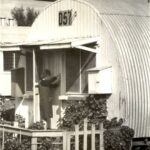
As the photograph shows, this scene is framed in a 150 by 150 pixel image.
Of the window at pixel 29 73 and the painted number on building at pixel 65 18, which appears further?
the window at pixel 29 73

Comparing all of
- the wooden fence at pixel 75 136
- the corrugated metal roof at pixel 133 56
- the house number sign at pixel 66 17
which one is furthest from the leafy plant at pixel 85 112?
the house number sign at pixel 66 17

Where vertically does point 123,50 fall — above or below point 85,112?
above

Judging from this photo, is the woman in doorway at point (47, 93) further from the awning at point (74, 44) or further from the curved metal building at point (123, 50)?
the curved metal building at point (123, 50)

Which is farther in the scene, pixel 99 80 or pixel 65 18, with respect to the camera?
pixel 65 18

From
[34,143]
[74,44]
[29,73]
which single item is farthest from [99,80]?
[29,73]

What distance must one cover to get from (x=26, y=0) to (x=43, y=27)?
650 inches

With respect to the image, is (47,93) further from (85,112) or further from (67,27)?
(67,27)

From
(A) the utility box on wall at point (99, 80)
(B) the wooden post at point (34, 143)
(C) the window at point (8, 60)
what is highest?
(C) the window at point (8, 60)

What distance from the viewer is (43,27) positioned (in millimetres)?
18969

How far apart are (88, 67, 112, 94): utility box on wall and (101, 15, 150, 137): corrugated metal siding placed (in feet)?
1.74

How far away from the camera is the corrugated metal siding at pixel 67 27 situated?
1661 cm

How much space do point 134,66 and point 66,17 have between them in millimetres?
3152

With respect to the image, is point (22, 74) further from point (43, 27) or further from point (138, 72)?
point (138, 72)

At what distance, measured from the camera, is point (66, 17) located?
701 inches
